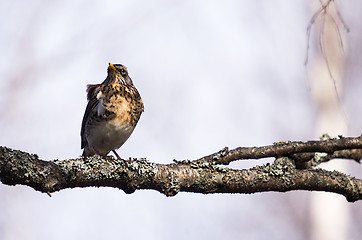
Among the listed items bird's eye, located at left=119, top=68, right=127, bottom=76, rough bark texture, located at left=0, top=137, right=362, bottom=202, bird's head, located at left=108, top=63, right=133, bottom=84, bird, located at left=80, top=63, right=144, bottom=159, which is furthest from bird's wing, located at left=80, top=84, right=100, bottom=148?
rough bark texture, located at left=0, top=137, right=362, bottom=202

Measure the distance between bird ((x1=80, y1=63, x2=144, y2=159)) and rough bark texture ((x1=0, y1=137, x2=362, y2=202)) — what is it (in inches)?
73.5

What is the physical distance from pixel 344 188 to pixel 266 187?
659 millimetres

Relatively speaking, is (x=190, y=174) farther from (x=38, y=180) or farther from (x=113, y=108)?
(x=113, y=108)

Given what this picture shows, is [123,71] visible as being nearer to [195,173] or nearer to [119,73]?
[119,73]

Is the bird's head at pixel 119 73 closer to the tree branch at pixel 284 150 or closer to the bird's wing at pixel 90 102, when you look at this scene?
the bird's wing at pixel 90 102

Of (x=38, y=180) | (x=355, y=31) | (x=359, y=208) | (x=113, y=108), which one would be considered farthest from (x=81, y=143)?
(x=359, y=208)

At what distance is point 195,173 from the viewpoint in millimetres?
3451

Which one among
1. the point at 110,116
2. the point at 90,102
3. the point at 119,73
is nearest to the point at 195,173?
the point at 110,116

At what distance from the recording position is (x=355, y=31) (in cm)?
778

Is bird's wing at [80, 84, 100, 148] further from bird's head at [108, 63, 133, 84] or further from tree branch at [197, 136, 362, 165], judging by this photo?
tree branch at [197, 136, 362, 165]

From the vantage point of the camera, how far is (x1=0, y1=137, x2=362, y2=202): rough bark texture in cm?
278

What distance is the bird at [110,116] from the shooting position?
17.5 feet

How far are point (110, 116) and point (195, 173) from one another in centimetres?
208

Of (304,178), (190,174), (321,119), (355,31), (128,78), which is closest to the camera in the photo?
(190,174)
